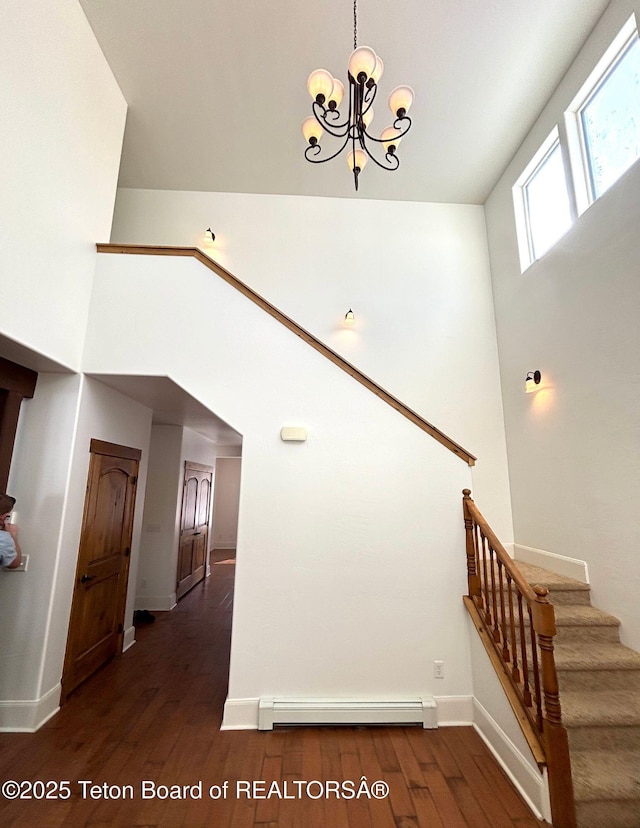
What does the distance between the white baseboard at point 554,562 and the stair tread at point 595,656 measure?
582 mm

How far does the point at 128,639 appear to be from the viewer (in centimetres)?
408

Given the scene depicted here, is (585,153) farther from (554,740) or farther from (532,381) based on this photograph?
(554,740)

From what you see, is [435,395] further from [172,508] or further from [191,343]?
[172,508]

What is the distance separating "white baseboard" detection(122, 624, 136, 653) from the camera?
3.97m

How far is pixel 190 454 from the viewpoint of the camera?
6.18 meters

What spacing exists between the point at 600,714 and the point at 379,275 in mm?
4684

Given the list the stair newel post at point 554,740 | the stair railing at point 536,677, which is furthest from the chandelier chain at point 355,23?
the stair newel post at point 554,740

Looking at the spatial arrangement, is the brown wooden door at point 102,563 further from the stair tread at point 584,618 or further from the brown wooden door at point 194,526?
the stair tread at point 584,618

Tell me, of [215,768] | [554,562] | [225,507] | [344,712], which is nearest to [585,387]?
[554,562]

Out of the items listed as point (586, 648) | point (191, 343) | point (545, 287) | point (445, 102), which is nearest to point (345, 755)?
point (586, 648)

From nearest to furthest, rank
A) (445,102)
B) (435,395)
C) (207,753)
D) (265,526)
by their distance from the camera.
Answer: (207,753) → (265,526) → (445,102) → (435,395)

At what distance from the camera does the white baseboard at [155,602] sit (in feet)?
17.3

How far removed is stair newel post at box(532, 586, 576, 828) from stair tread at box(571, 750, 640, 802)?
0.08 metres

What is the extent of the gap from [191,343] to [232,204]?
3.05 metres
